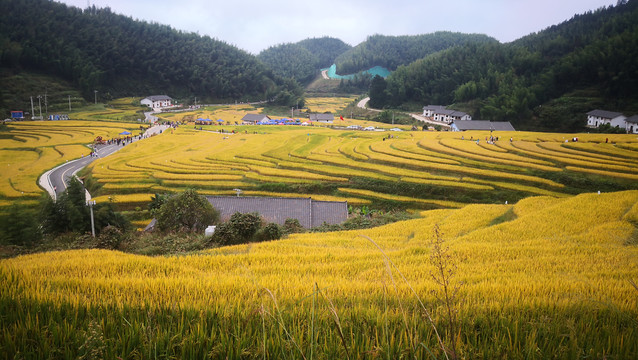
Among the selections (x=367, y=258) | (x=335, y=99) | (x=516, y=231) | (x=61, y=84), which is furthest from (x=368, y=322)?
(x=335, y=99)

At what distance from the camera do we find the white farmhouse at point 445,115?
67.7 metres

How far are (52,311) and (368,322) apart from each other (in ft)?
8.61

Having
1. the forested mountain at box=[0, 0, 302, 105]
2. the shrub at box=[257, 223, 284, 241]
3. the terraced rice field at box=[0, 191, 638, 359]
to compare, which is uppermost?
the forested mountain at box=[0, 0, 302, 105]

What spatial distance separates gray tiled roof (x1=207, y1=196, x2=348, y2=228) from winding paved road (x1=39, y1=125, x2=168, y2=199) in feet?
37.8

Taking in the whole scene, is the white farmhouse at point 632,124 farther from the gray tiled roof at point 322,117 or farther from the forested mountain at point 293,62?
the forested mountain at point 293,62

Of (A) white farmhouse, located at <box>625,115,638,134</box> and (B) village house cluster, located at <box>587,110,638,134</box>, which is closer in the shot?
(A) white farmhouse, located at <box>625,115,638,134</box>

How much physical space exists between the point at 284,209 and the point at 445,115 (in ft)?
197

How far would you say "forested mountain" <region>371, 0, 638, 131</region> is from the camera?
198ft

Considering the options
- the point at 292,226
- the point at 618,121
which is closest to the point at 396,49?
the point at 618,121

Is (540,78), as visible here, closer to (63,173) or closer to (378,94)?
(378,94)

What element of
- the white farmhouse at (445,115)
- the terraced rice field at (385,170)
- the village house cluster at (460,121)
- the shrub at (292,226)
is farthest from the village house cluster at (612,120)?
the shrub at (292,226)

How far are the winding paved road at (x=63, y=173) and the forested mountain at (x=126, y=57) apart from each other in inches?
1827

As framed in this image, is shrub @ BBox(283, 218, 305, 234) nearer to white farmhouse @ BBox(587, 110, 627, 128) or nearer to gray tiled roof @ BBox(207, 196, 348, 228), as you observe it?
gray tiled roof @ BBox(207, 196, 348, 228)

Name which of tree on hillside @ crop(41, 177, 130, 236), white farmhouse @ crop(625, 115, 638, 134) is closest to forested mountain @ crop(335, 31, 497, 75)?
white farmhouse @ crop(625, 115, 638, 134)
